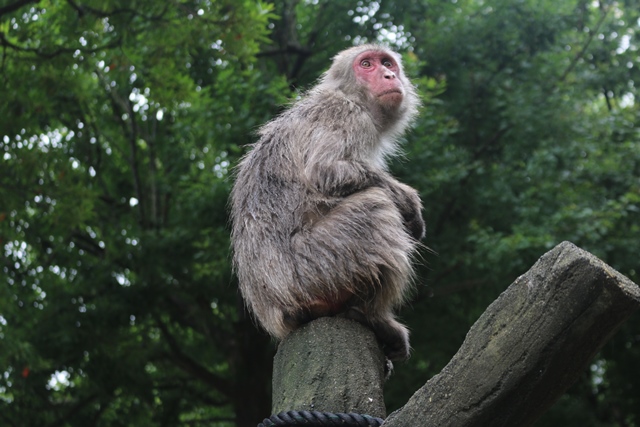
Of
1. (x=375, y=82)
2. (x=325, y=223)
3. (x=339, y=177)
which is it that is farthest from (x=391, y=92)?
(x=325, y=223)

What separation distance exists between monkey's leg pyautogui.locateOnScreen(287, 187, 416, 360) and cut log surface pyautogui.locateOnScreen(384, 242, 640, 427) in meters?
1.06

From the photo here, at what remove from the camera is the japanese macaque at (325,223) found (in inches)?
151

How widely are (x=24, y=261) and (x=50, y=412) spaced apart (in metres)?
2.16

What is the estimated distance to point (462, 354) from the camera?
2.71m

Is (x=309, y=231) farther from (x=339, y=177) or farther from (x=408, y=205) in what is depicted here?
(x=408, y=205)

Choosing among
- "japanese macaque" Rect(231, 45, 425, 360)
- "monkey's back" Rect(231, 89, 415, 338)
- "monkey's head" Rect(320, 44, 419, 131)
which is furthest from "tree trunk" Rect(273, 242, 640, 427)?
"monkey's head" Rect(320, 44, 419, 131)

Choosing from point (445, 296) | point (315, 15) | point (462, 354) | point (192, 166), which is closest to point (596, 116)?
point (445, 296)

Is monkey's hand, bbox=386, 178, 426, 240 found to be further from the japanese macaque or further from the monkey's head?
the monkey's head

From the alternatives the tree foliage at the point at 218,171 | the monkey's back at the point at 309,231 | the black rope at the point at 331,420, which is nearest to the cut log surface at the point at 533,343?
the black rope at the point at 331,420

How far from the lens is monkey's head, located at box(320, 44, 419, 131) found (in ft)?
16.5

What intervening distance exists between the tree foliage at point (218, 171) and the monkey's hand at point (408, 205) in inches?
164

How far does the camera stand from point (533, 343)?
255 centimetres

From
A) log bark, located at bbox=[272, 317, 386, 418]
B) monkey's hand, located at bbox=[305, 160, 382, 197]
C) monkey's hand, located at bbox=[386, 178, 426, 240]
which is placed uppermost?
monkey's hand, located at bbox=[305, 160, 382, 197]

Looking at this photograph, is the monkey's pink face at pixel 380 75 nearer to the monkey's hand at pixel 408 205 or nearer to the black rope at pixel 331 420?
the monkey's hand at pixel 408 205
